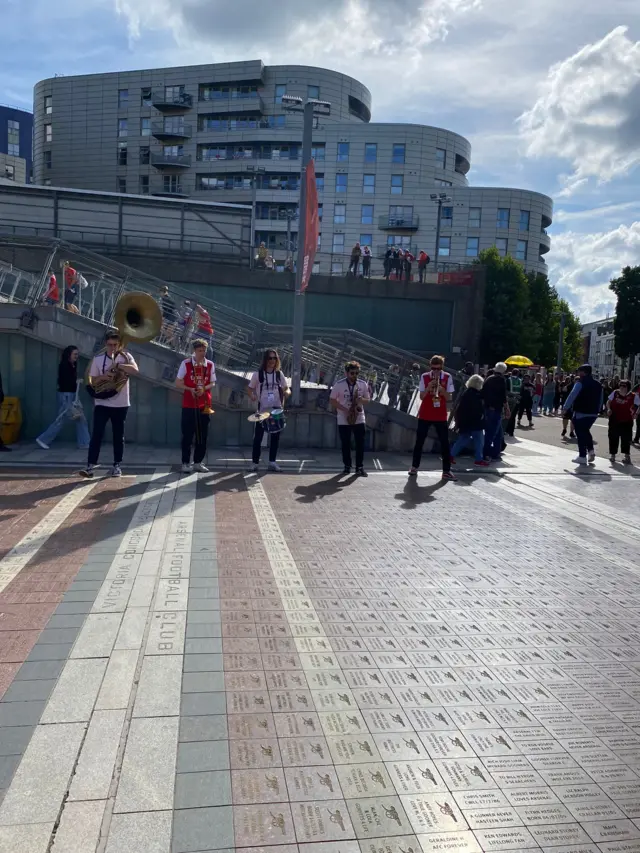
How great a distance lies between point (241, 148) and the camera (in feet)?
212

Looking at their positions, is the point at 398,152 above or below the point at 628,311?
above

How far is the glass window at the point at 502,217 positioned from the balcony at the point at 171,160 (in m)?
28.5

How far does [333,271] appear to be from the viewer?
98.8 feet

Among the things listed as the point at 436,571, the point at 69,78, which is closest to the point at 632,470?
the point at 436,571

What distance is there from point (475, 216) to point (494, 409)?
192ft

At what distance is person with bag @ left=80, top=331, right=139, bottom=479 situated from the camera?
30.8 ft

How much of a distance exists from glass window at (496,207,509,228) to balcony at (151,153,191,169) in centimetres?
2853

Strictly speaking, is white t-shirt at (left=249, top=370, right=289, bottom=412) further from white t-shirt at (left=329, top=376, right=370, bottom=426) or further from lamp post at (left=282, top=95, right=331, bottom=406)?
lamp post at (left=282, top=95, right=331, bottom=406)

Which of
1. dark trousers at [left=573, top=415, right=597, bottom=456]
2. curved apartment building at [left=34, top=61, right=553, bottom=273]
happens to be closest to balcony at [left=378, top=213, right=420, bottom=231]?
curved apartment building at [left=34, top=61, right=553, bottom=273]

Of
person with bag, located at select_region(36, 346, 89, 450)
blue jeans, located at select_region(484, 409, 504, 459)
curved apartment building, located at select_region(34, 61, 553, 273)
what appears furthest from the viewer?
curved apartment building, located at select_region(34, 61, 553, 273)

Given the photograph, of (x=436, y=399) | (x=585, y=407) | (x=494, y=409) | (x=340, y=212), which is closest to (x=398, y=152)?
(x=340, y=212)

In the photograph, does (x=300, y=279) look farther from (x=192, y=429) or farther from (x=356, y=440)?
(x=192, y=429)

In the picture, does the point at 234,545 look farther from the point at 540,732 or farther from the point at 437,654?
the point at 540,732

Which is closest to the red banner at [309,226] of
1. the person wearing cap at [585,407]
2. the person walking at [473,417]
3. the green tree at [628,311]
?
the person walking at [473,417]
